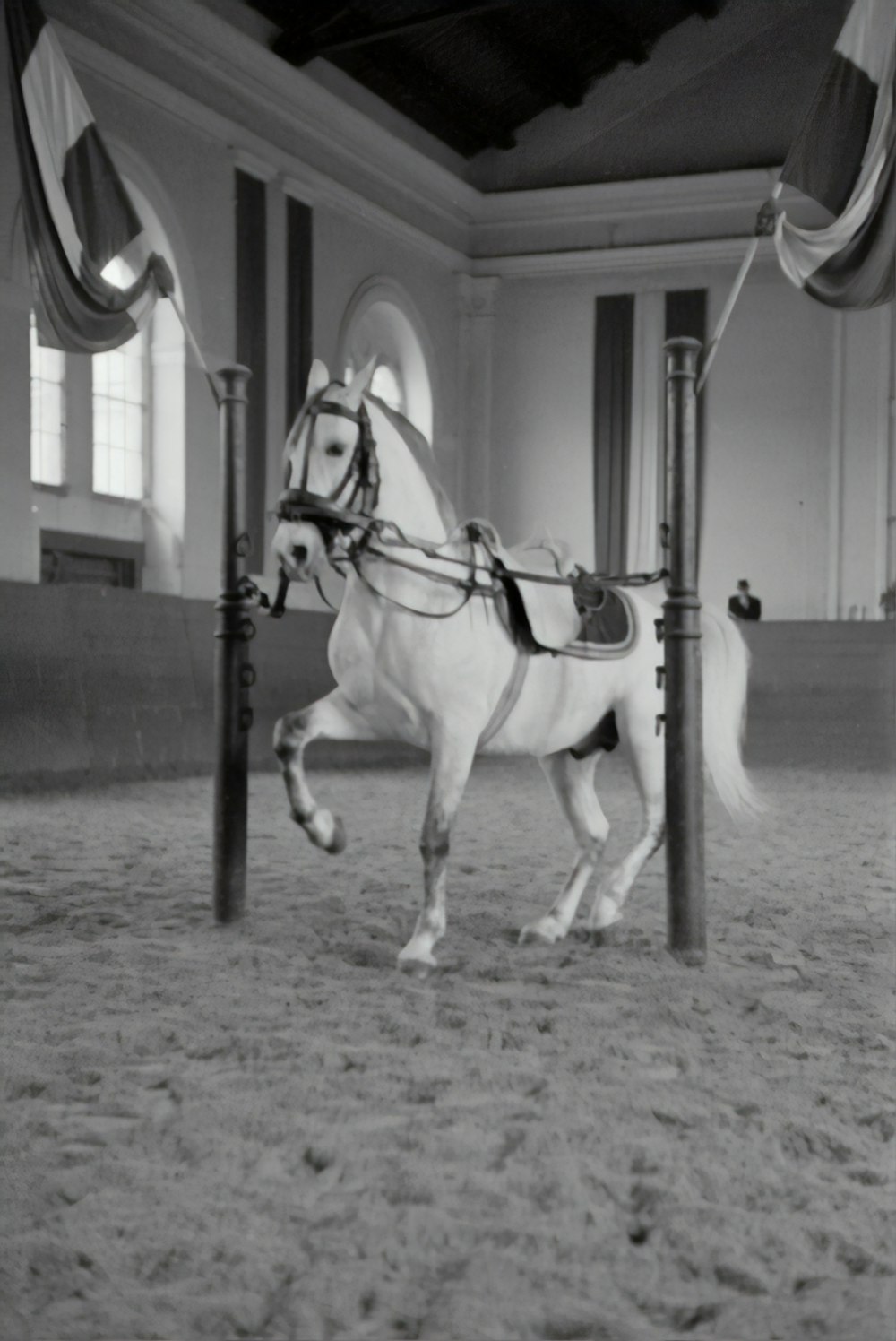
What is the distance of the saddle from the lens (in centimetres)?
332

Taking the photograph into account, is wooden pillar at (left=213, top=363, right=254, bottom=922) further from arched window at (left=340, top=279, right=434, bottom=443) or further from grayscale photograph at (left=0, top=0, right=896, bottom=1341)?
arched window at (left=340, top=279, right=434, bottom=443)

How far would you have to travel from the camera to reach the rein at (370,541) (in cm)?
279

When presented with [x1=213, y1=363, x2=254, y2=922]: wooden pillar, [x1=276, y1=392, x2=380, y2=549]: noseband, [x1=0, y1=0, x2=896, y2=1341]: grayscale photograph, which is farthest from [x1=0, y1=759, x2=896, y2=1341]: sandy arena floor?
[x1=276, y1=392, x2=380, y2=549]: noseband

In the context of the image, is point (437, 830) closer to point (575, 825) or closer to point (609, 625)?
point (575, 825)

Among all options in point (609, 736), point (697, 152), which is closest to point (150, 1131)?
point (609, 736)

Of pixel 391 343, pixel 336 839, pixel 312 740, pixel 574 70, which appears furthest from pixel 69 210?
pixel 336 839

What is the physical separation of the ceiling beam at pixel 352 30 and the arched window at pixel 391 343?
82 centimetres

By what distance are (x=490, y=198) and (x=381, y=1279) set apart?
2.67 metres

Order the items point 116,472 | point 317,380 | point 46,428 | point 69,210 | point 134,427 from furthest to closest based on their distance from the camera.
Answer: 1. point 116,472
2. point 46,428
3. point 134,427
4. point 69,210
5. point 317,380

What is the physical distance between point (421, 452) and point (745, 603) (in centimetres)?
366

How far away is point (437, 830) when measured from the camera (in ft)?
10.4

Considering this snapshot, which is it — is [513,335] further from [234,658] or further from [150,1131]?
[150,1131]

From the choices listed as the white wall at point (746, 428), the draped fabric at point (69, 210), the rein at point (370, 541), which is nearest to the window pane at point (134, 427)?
the draped fabric at point (69, 210)

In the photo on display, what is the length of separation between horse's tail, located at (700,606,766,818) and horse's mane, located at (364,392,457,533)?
84 cm
